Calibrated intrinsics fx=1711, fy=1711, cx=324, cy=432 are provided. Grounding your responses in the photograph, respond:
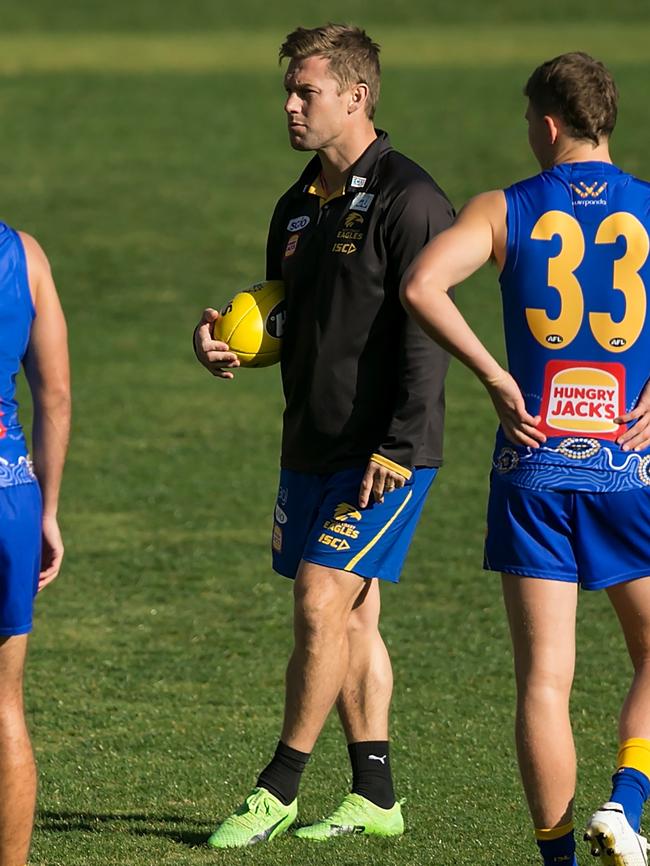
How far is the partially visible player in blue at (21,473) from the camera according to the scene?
4.17 metres

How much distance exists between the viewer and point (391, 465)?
5.02 metres

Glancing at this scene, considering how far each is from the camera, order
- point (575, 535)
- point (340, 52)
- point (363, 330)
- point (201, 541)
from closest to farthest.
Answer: point (575, 535) < point (363, 330) < point (340, 52) < point (201, 541)

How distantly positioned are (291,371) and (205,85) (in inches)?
871

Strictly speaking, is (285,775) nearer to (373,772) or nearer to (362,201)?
(373,772)

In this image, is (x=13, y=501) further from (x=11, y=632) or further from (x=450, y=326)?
(x=450, y=326)

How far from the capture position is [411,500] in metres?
5.21

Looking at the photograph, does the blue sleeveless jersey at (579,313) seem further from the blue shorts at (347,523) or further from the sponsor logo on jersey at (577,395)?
the blue shorts at (347,523)

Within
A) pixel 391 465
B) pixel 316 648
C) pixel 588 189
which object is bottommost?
pixel 316 648

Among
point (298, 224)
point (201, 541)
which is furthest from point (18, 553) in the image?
point (201, 541)

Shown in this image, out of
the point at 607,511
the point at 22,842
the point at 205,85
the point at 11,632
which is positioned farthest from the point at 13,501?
the point at 205,85

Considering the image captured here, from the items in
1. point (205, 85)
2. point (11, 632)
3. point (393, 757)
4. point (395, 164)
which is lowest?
point (393, 757)

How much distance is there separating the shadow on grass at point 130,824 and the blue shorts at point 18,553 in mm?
1201

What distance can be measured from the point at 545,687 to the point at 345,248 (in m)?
1.49

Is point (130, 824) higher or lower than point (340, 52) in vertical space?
lower
